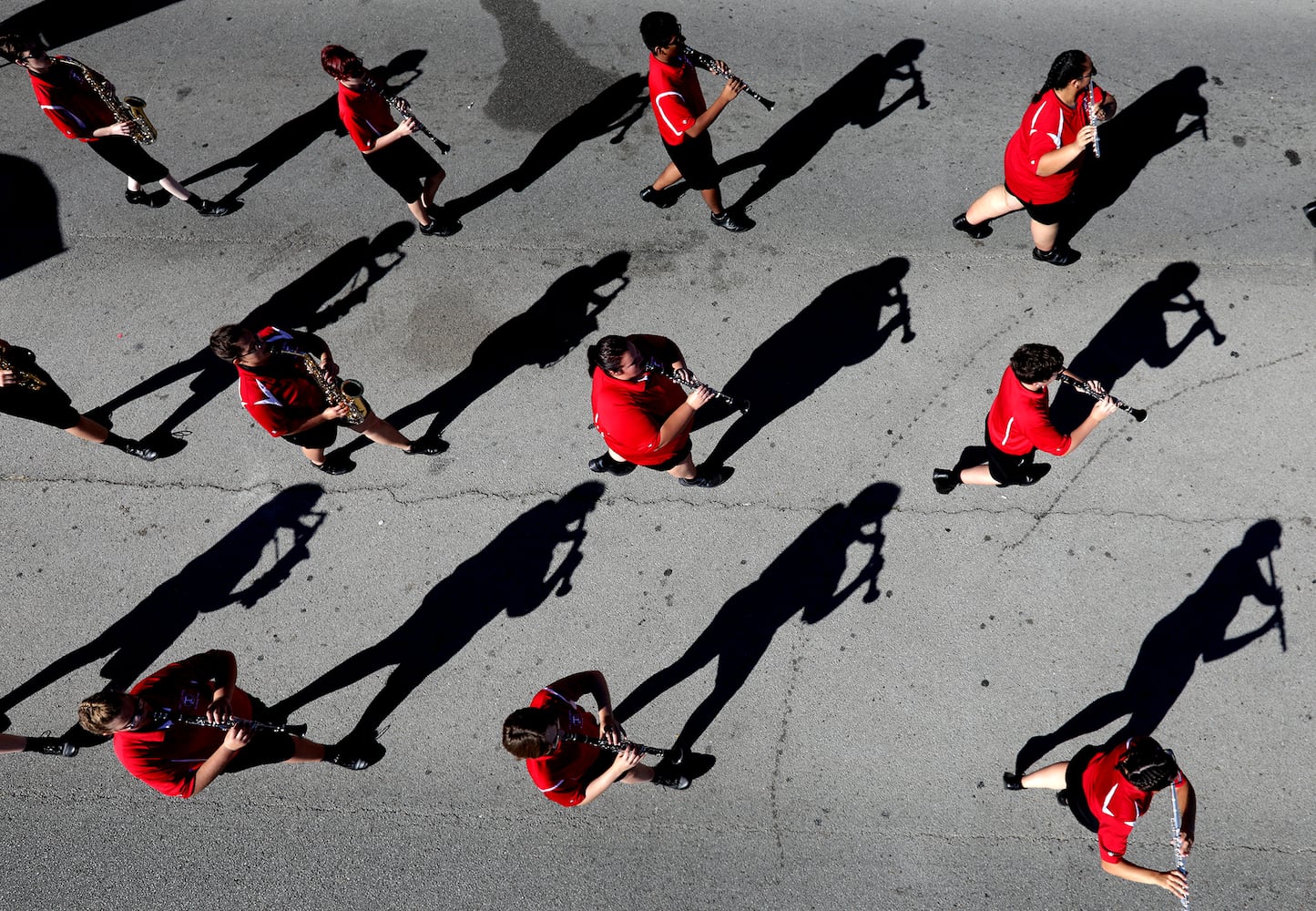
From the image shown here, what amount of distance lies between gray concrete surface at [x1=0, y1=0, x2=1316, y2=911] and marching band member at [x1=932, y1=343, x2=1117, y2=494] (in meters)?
0.52

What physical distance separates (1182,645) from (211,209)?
8.17m

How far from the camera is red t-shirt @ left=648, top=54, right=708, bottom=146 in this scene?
538 centimetres

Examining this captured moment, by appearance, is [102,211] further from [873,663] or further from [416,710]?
[873,663]

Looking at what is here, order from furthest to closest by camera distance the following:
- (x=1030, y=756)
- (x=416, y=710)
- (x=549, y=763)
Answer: (x=416, y=710) < (x=1030, y=756) < (x=549, y=763)

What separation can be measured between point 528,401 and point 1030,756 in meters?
4.24

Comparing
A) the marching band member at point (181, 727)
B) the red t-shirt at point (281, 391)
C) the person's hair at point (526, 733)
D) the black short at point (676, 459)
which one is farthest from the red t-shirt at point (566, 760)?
the red t-shirt at point (281, 391)

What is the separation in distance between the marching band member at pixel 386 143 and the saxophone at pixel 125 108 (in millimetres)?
1502

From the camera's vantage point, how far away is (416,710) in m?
5.50

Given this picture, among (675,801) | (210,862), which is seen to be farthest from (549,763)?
(210,862)

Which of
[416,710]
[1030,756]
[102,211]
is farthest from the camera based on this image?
[102,211]

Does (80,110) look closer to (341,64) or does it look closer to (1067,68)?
(341,64)

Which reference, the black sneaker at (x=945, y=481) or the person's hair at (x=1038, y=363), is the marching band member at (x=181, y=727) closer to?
the black sneaker at (x=945, y=481)

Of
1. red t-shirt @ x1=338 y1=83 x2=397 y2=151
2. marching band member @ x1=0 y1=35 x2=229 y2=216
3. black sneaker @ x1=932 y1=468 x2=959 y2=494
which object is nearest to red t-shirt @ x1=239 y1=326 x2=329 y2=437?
red t-shirt @ x1=338 y1=83 x2=397 y2=151

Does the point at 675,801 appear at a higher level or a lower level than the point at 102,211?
lower
